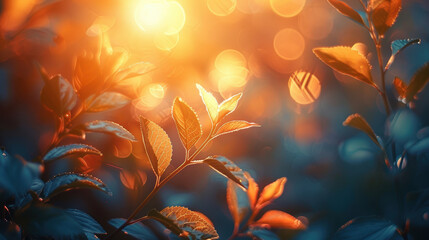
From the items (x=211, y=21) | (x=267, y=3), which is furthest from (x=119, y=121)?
(x=267, y=3)

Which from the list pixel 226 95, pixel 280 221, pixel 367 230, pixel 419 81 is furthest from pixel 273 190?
pixel 226 95

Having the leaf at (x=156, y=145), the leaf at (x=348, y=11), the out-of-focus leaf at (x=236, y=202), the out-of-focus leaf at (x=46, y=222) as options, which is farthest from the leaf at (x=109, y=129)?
the leaf at (x=348, y=11)

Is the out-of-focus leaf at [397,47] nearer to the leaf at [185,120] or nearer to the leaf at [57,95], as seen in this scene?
the leaf at [185,120]

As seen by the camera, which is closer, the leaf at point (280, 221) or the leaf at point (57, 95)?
the leaf at point (57, 95)

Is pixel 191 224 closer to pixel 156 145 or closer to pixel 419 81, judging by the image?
pixel 156 145

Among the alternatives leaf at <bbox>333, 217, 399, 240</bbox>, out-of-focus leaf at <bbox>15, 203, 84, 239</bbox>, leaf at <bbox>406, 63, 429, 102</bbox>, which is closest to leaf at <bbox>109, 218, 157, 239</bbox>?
out-of-focus leaf at <bbox>15, 203, 84, 239</bbox>

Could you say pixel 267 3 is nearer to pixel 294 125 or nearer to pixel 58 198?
pixel 294 125

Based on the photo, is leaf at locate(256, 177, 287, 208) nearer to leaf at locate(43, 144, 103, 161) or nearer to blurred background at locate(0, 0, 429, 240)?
blurred background at locate(0, 0, 429, 240)
